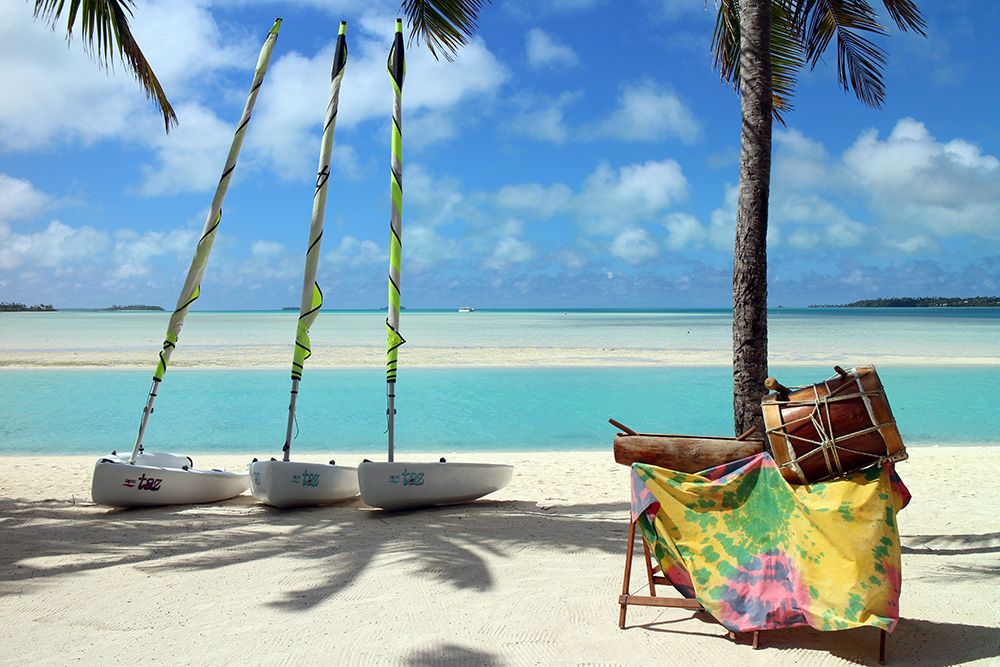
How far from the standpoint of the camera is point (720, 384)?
2075cm

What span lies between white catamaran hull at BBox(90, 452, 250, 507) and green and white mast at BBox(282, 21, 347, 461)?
2.47 ft

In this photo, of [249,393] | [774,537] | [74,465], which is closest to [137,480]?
[74,465]

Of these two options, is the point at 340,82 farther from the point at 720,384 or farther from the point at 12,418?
the point at 720,384

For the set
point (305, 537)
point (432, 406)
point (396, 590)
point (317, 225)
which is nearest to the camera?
point (396, 590)

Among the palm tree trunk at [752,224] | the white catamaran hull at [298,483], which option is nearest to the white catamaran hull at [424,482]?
the white catamaran hull at [298,483]

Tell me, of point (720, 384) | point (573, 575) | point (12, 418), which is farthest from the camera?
point (720, 384)

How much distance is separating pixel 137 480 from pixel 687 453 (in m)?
5.20

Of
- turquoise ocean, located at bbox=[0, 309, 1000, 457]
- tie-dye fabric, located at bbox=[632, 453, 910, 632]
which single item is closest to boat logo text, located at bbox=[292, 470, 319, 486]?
tie-dye fabric, located at bbox=[632, 453, 910, 632]

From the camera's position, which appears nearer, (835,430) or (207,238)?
(835,430)

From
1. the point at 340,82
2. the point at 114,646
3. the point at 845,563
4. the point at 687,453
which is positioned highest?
the point at 340,82

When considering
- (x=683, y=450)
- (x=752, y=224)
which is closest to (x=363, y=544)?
(x=683, y=450)

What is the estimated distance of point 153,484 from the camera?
7.30 metres

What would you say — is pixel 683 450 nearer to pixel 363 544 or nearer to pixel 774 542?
pixel 774 542

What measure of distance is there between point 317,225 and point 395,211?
805 millimetres
